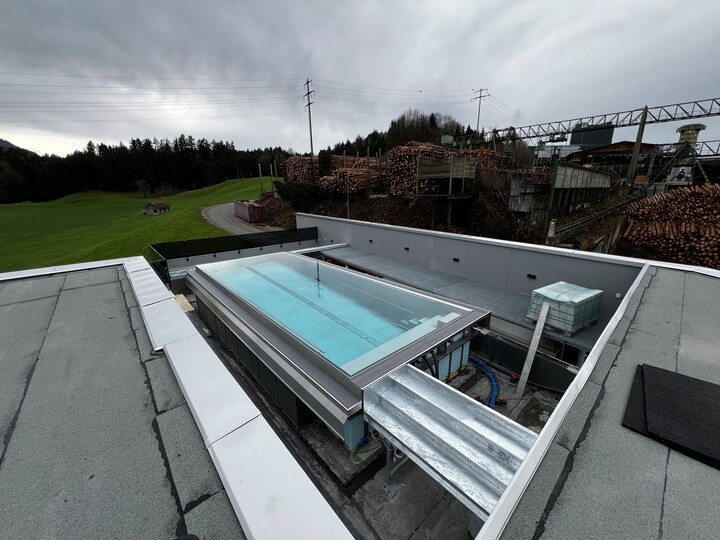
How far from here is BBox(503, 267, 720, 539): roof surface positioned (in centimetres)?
131

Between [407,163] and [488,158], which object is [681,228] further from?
[407,163]

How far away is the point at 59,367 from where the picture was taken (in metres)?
2.55

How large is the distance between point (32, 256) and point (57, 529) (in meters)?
29.1

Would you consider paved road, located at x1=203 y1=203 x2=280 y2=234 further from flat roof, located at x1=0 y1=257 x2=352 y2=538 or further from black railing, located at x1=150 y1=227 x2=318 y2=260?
flat roof, located at x1=0 y1=257 x2=352 y2=538

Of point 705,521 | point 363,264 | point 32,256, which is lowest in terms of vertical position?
point 32,256

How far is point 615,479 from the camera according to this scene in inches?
60.8

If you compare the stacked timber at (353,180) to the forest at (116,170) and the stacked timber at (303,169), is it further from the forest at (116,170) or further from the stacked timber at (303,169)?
the forest at (116,170)

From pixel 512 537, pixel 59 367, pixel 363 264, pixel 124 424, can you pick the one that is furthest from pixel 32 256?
pixel 512 537

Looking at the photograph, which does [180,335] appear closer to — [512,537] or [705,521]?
[512,537]

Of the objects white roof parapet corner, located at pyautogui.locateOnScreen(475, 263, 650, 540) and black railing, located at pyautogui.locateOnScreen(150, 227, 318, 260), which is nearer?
white roof parapet corner, located at pyautogui.locateOnScreen(475, 263, 650, 540)

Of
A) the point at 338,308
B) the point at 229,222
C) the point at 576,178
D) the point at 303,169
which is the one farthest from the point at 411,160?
the point at 229,222

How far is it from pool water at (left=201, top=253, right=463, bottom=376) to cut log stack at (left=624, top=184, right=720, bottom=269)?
7887mm

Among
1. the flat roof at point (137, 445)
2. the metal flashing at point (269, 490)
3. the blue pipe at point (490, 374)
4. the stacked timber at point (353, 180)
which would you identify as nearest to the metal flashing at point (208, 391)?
the flat roof at point (137, 445)

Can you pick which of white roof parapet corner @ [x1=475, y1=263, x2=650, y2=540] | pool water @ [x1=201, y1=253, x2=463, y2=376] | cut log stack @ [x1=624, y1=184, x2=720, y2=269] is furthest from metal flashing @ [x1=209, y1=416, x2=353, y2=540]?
cut log stack @ [x1=624, y1=184, x2=720, y2=269]
